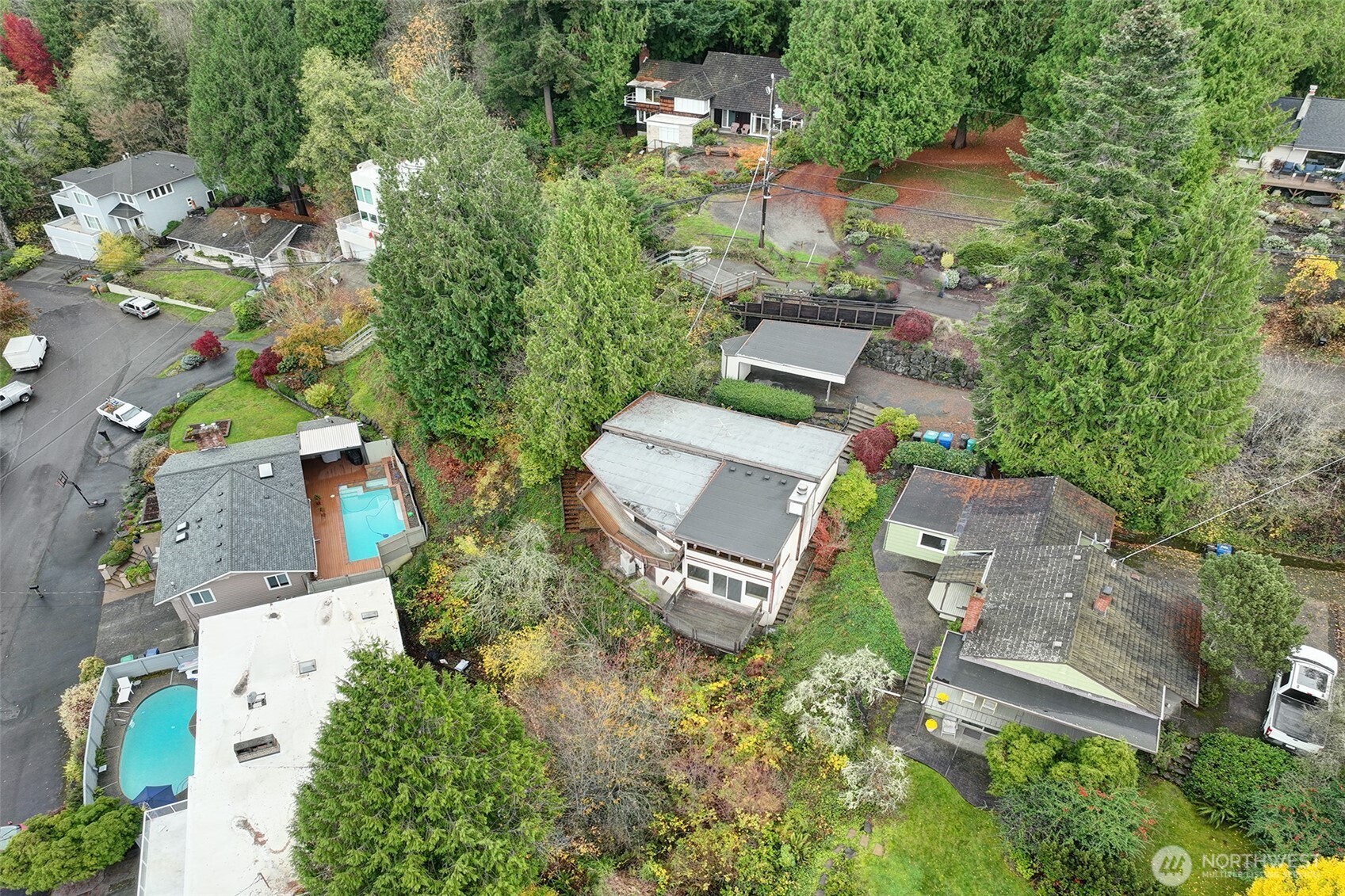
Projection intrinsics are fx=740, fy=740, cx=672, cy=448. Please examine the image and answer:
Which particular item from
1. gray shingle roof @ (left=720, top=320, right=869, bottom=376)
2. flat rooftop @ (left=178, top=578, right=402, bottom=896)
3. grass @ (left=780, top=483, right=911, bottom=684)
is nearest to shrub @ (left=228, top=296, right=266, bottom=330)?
flat rooftop @ (left=178, top=578, right=402, bottom=896)

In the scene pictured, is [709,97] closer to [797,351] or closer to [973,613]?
[797,351]

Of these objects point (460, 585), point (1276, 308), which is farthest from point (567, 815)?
point (1276, 308)

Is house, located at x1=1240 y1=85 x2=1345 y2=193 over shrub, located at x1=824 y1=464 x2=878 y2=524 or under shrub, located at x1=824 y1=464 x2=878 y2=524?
over

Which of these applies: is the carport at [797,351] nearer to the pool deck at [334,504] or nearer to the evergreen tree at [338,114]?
the pool deck at [334,504]

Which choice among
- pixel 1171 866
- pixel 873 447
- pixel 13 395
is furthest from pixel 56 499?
pixel 1171 866

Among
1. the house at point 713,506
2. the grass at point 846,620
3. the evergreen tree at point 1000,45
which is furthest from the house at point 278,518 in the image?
the evergreen tree at point 1000,45

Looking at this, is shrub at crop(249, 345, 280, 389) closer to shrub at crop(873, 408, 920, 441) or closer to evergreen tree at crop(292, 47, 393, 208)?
evergreen tree at crop(292, 47, 393, 208)

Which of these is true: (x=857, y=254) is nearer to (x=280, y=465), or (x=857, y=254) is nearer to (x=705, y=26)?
(x=705, y=26)
